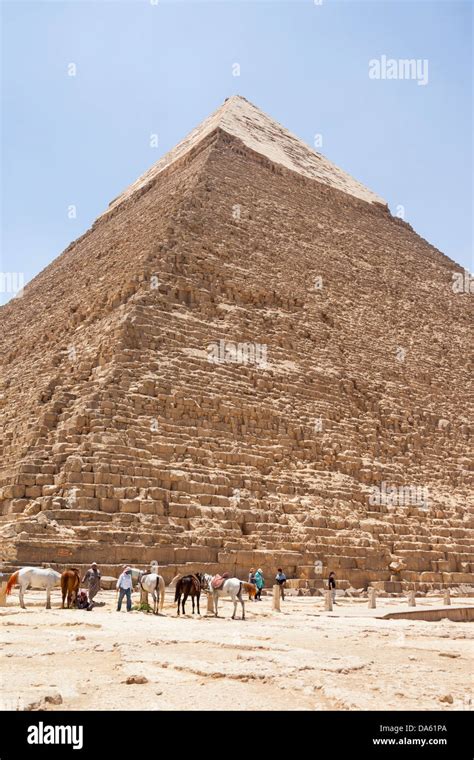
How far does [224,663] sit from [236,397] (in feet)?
36.0

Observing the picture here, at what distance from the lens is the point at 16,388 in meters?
19.0

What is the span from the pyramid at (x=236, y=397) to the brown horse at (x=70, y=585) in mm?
1639

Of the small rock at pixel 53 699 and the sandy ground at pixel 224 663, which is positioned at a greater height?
the small rock at pixel 53 699

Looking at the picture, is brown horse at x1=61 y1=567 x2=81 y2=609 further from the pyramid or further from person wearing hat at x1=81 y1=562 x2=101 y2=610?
the pyramid

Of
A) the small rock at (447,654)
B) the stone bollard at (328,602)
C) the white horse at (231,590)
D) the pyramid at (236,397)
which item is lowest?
the stone bollard at (328,602)

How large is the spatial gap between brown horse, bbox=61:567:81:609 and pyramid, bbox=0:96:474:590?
164 centimetres

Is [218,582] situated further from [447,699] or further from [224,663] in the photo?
[447,699]

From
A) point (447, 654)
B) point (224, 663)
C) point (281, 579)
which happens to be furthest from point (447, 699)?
point (281, 579)

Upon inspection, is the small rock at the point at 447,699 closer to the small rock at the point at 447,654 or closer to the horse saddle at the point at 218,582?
the small rock at the point at 447,654

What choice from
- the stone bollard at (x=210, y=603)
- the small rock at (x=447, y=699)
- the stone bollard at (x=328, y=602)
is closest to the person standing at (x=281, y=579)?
the stone bollard at (x=328, y=602)

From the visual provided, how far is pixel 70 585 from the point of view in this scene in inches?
388

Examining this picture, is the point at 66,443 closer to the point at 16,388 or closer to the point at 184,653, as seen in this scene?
the point at 16,388

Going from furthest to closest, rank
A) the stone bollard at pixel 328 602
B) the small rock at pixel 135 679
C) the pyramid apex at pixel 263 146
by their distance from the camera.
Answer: the pyramid apex at pixel 263 146
the stone bollard at pixel 328 602
the small rock at pixel 135 679

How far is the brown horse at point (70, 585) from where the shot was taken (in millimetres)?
9797
